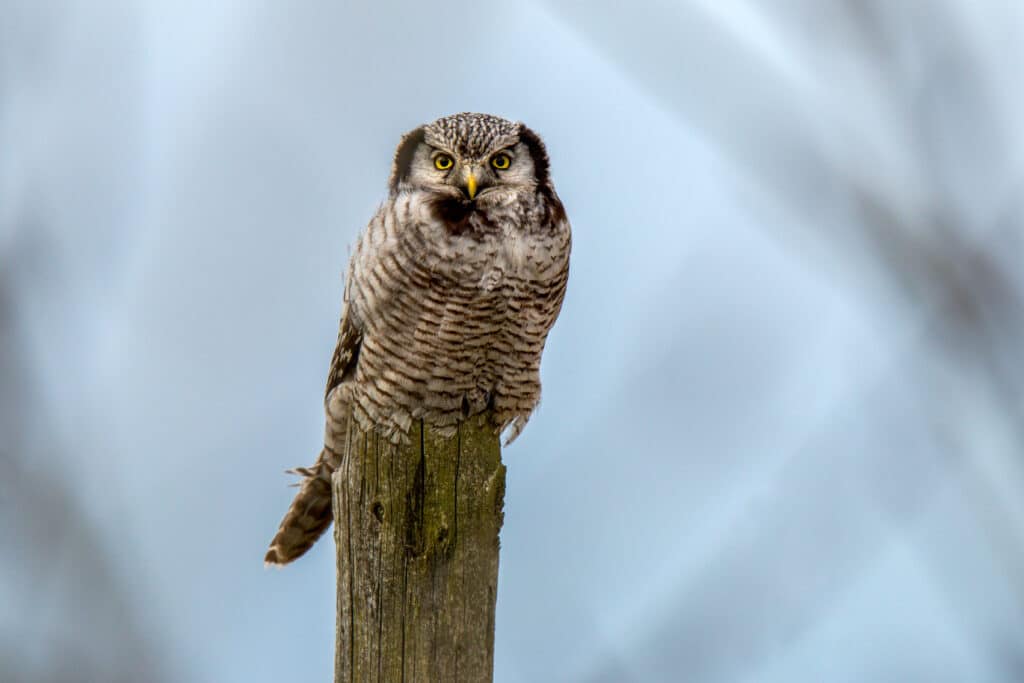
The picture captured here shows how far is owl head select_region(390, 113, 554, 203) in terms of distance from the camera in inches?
154

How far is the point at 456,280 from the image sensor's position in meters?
3.71

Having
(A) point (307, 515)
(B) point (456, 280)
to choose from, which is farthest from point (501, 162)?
(A) point (307, 515)

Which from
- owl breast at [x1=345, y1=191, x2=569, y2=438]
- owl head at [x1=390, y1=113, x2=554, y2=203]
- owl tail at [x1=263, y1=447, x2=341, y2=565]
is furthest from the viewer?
owl tail at [x1=263, y1=447, x2=341, y2=565]

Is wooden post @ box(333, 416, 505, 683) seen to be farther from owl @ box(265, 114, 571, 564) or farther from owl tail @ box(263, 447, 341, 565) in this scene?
owl tail @ box(263, 447, 341, 565)

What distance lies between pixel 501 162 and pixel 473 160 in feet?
0.41

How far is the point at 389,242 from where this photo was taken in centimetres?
377

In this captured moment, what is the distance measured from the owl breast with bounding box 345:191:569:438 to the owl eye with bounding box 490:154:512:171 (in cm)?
22

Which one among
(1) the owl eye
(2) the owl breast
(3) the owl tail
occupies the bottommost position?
(3) the owl tail

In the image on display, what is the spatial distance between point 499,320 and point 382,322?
0.42m

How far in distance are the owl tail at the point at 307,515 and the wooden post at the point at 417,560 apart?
5.02ft

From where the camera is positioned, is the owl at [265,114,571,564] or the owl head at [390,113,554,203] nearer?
the owl at [265,114,571,564]

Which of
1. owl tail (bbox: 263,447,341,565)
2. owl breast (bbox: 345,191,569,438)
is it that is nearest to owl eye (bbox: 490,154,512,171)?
owl breast (bbox: 345,191,569,438)

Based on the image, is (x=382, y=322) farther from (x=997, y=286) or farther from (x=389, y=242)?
(x=997, y=286)

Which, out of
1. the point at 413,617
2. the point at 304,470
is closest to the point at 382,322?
the point at 304,470
